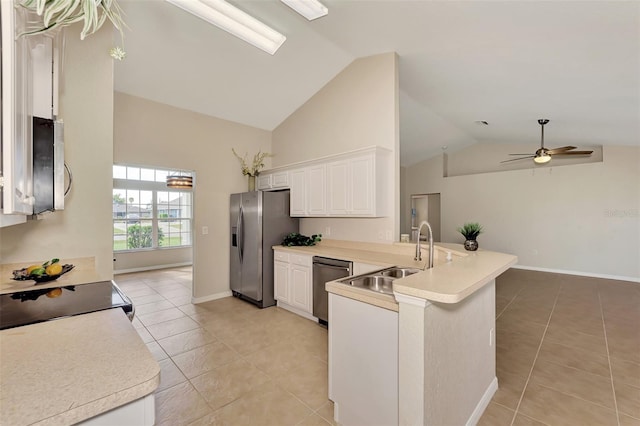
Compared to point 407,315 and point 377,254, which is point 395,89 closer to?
point 377,254

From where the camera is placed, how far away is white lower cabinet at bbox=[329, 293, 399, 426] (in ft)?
5.16

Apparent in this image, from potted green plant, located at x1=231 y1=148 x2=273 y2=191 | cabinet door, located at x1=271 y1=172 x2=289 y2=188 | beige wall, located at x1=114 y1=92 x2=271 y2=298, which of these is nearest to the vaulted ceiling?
beige wall, located at x1=114 y1=92 x2=271 y2=298

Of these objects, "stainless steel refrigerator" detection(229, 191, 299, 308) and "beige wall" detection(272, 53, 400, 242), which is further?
"stainless steel refrigerator" detection(229, 191, 299, 308)

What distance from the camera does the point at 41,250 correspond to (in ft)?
6.23

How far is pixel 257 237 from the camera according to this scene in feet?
13.7

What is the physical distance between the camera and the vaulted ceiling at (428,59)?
2352 mm

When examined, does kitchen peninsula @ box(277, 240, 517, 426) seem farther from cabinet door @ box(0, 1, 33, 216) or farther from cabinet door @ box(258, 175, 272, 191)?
cabinet door @ box(258, 175, 272, 191)

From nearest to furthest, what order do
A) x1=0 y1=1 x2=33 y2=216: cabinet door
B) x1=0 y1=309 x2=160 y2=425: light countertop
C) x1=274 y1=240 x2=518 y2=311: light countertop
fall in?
1. x1=0 y1=309 x2=160 y2=425: light countertop
2. x1=0 y1=1 x2=33 y2=216: cabinet door
3. x1=274 y1=240 x2=518 y2=311: light countertop

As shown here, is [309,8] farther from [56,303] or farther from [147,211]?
[147,211]

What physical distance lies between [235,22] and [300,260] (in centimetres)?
295

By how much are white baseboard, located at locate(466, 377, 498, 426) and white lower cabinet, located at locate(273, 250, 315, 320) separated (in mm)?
2083

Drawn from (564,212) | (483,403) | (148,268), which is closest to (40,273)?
(483,403)

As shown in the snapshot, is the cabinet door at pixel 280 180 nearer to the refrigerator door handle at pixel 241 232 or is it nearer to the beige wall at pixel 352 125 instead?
the beige wall at pixel 352 125

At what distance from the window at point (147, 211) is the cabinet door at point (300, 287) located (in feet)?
13.6
